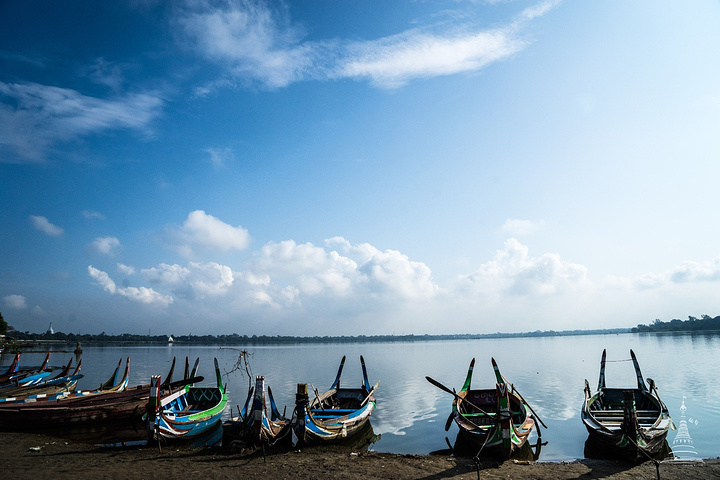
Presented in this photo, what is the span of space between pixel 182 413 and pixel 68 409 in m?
6.26

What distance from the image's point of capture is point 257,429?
596 inches

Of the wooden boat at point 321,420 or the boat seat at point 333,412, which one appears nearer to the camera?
the wooden boat at point 321,420

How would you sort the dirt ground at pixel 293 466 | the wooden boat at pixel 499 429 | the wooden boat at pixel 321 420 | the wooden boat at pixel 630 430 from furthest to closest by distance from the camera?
1. the wooden boat at pixel 321 420
2. the wooden boat at pixel 499 429
3. the wooden boat at pixel 630 430
4. the dirt ground at pixel 293 466

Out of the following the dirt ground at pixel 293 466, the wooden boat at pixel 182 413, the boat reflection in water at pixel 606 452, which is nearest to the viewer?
the dirt ground at pixel 293 466

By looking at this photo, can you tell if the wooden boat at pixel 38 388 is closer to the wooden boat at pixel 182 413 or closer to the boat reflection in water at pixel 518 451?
the wooden boat at pixel 182 413

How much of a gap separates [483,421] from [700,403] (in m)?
20.3

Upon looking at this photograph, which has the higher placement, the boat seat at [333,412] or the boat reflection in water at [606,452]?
the boat seat at [333,412]

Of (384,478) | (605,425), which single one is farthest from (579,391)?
(384,478)

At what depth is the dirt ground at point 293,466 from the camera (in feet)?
43.0

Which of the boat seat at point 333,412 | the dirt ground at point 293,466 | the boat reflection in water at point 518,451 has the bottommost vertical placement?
the boat reflection in water at point 518,451

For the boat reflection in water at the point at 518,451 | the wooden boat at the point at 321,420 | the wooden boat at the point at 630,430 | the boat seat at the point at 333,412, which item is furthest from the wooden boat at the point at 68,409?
the wooden boat at the point at 630,430

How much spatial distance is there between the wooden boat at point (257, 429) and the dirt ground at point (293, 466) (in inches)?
20.4

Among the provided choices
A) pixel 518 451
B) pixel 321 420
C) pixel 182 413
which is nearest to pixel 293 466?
pixel 321 420

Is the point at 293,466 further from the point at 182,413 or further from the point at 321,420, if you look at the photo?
the point at 182,413
